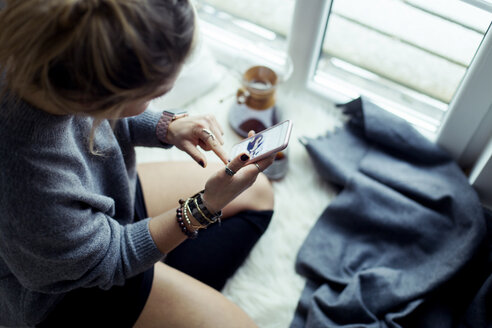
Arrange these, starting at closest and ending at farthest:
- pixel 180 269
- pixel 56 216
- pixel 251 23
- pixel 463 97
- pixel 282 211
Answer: pixel 56 216 → pixel 180 269 → pixel 463 97 → pixel 282 211 → pixel 251 23

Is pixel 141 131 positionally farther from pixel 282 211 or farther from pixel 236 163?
pixel 282 211

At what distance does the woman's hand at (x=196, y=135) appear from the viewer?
0.84 metres

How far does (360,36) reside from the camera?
4.19 feet

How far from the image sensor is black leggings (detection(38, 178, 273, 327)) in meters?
0.78

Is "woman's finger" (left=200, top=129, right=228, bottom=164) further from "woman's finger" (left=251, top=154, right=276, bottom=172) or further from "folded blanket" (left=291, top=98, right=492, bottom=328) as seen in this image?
"folded blanket" (left=291, top=98, right=492, bottom=328)

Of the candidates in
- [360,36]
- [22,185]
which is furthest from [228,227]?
[360,36]

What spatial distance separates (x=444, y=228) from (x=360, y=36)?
1.90 ft

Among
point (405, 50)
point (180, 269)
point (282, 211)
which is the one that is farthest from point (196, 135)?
point (405, 50)

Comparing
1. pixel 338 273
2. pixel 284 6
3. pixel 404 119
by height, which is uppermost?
pixel 284 6

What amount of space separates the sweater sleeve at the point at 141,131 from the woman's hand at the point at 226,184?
200mm

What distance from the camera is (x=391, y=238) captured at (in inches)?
44.9

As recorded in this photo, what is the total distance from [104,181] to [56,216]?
179mm

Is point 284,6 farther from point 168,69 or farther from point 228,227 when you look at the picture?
point 168,69

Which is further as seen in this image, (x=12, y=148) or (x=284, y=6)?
(x=284, y=6)
